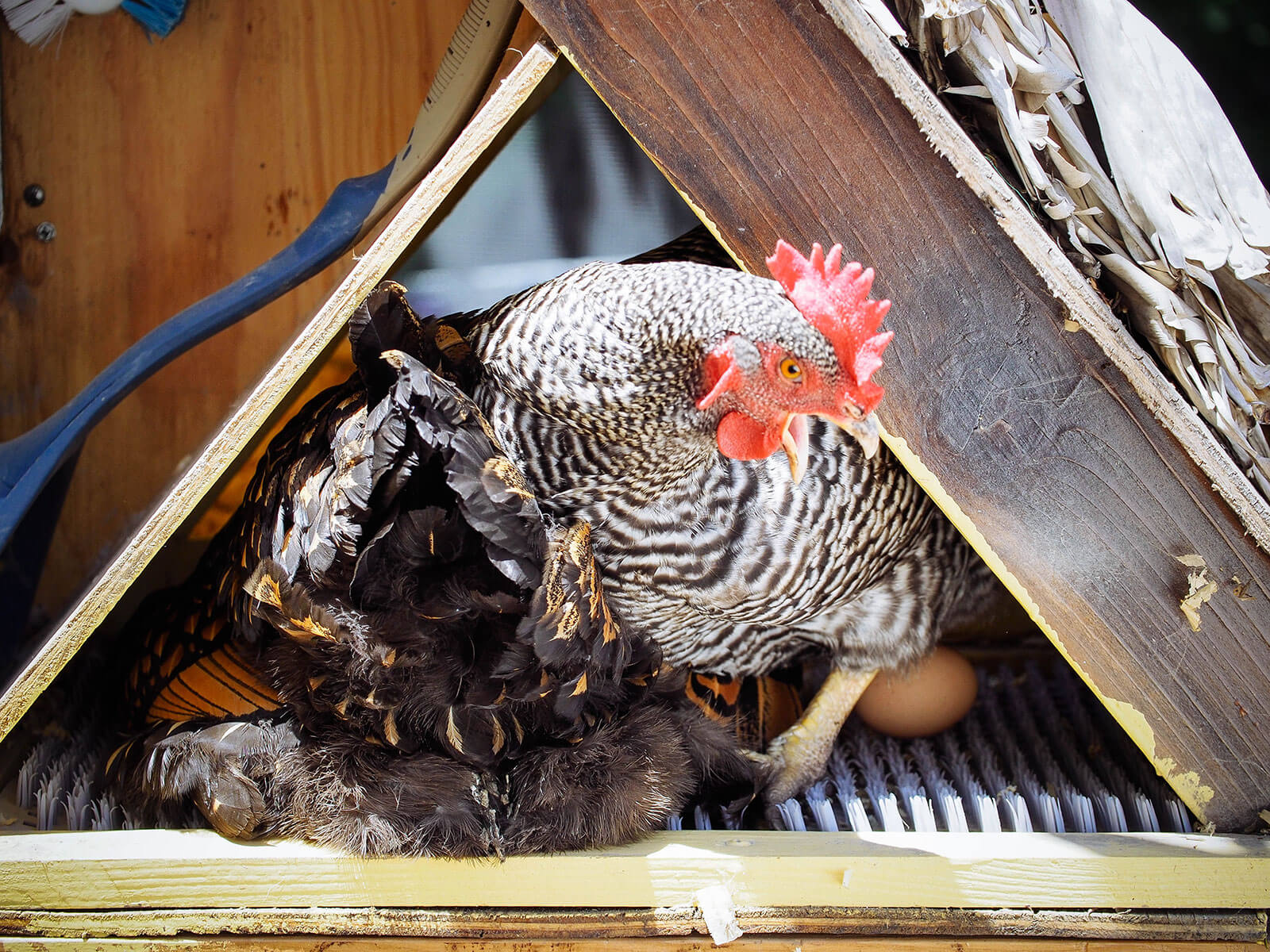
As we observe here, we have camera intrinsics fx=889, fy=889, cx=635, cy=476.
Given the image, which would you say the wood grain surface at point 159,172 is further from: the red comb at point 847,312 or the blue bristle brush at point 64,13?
the red comb at point 847,312

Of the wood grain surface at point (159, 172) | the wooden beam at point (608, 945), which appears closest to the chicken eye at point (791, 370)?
the wooden beam at point (608, 945)

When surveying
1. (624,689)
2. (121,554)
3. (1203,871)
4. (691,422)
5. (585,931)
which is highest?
(121,554)

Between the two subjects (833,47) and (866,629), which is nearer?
(833,47)

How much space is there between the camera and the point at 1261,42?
1757 millimetres

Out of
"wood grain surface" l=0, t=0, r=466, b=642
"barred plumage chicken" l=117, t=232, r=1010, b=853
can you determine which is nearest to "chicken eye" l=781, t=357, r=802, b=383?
"barred plumage chicken" l=117, t=232, r=1010, b=853

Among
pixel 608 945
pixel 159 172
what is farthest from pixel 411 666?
pixel 159 172

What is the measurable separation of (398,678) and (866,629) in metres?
0.72

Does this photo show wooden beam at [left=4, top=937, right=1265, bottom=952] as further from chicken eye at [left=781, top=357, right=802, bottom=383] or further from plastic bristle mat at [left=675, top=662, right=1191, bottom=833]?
chicken eye at [left=781, top=357, right=802, bottom=383]

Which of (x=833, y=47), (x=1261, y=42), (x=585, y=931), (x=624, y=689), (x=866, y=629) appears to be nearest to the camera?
(x=833, y=47)

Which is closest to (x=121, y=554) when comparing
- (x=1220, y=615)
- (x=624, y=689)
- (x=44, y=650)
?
(x=44, y=650)

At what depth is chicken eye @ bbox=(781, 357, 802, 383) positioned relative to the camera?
2.92ft

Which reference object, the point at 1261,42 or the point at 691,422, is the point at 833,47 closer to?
A: the point at 691,422

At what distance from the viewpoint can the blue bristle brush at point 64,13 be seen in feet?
4.83

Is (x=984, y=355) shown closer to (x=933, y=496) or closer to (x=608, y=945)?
(x=933, y=496)
